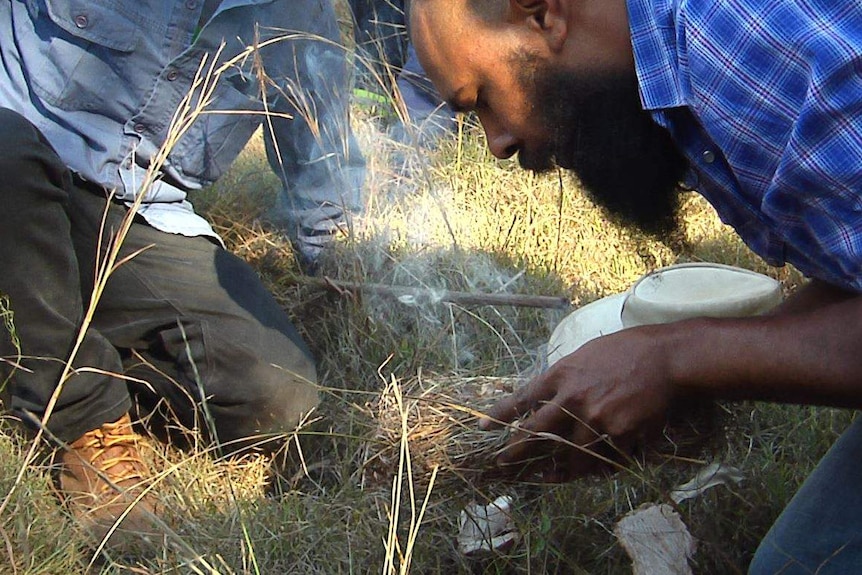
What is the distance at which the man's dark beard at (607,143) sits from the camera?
174cm

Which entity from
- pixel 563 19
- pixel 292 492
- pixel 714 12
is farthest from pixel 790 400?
pixel 292 492

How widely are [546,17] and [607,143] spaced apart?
26 centimetres

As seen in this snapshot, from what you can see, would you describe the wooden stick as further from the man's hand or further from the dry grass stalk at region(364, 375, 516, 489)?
the man's hand

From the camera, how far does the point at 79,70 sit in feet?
9.27

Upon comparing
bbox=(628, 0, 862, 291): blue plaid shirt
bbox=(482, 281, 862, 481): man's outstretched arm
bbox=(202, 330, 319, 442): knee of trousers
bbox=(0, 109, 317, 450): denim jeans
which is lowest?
bbox=(202, 330, 319, 442): knee of trousers

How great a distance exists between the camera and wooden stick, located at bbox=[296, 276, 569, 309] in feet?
9.85

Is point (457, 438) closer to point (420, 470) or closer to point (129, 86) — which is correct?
point (420, 470)

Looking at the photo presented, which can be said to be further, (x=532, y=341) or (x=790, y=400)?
(x=532, y=341)

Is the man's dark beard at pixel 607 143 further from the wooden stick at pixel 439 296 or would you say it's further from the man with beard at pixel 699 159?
the wooden stick at pixel 439 296

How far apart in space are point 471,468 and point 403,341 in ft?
3.61

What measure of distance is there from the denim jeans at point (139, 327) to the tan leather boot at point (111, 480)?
66 mm

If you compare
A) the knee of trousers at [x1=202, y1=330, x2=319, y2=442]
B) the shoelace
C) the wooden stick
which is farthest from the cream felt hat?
the shoelace

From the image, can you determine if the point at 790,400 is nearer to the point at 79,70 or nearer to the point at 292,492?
the point at 292,492

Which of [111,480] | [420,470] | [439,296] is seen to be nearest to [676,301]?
[420,470]
